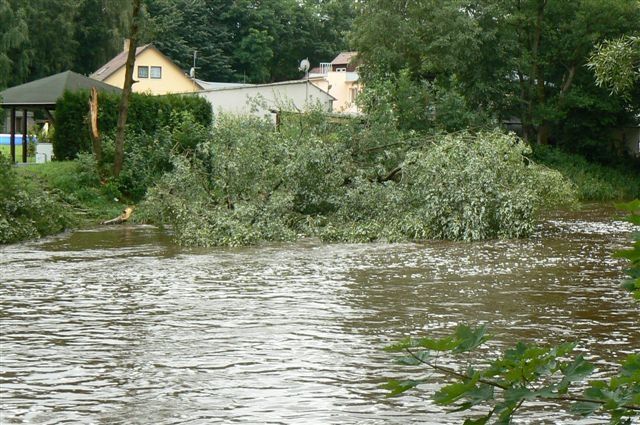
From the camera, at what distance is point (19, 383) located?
820 cm

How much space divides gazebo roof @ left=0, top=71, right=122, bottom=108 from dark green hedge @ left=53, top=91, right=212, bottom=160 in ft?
4.23

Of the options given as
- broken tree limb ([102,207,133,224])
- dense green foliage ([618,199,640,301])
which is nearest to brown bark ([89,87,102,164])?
broken tree limb ([102,207,133,224])

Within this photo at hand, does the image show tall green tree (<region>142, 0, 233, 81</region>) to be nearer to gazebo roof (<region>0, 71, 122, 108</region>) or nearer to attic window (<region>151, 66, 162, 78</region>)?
attic window (<region>151, 66, 162, 78</region>)

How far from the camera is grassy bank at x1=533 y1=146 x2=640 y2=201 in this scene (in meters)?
39.7

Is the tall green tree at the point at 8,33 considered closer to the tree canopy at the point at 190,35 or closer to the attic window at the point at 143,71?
the tree canopy at the point at 190,35

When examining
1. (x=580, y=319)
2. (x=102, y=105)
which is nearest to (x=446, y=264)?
(x=580, y=319)

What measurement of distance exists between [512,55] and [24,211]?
28.0 meters

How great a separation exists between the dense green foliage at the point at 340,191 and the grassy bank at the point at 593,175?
17.1 m

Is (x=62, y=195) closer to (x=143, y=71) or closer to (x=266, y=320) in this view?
(x=266, y=320)

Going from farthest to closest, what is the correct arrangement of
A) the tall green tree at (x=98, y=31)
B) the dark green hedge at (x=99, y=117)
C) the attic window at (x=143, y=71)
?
the attic window at (x=143, y=71) < the tall green tree at (x=98, y=31) < the dark green hedge at (x=99, y=117)

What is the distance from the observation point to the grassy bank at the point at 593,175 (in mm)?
39719

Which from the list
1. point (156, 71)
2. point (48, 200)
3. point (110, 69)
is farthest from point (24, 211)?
point (156, 71)

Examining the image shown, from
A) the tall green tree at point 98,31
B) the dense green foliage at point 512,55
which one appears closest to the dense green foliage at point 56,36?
the tall green tree at point 98,31

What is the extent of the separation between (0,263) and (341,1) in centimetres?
9175
